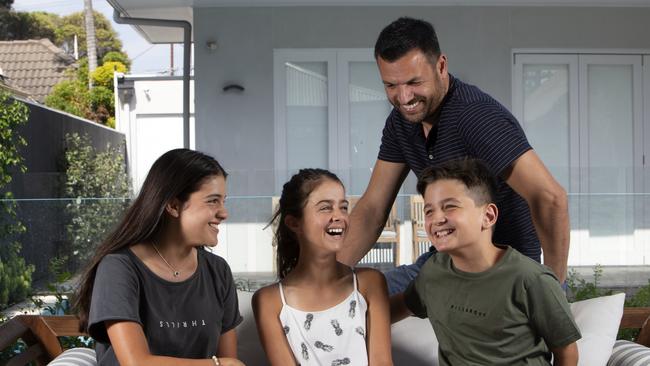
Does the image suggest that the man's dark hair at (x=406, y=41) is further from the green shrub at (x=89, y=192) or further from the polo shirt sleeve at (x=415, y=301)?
the green shrub at (x=89, y=192)

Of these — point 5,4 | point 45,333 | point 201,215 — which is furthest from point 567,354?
point 5,4

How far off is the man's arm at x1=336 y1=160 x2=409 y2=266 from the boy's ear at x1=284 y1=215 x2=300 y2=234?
307 millimetres

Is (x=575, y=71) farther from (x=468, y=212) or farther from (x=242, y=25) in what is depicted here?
(x=468, y=212)

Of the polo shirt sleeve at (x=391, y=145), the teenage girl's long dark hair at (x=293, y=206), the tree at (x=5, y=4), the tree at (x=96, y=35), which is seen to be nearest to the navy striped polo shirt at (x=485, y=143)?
the polo shirt sleeve at (x=391, y=145)

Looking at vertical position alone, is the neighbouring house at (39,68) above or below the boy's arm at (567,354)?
above

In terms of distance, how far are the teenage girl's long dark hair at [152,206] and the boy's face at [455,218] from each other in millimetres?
666

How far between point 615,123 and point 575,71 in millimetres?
629

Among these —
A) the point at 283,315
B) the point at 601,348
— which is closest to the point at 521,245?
the point at 601,348

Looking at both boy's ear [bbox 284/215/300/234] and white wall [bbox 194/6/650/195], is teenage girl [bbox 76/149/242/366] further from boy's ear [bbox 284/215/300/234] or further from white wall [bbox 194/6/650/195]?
white wall [bbox 194/6/650/195]

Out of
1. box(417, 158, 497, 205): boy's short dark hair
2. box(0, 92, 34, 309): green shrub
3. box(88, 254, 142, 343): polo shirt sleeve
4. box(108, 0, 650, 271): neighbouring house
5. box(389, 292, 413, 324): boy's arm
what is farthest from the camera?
box(108, 0, 650, 271): neighbouring house

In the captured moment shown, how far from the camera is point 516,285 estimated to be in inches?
97.0

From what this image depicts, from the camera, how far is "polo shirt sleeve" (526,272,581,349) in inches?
94.3

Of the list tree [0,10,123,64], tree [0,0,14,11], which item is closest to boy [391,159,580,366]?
tree [0,0,14,11]

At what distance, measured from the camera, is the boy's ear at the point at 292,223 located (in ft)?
9.26
